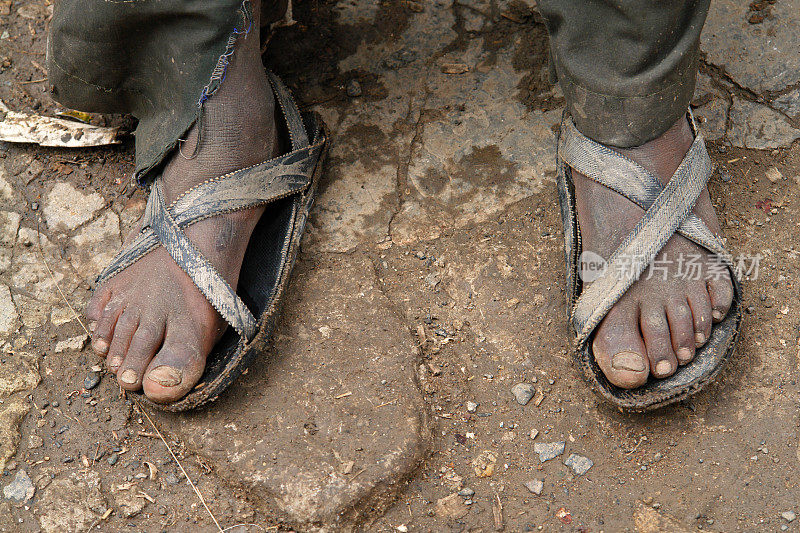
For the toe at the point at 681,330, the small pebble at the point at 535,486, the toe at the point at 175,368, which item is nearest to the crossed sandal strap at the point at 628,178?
the toe at the point at 681,330

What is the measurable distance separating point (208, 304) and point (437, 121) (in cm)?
78

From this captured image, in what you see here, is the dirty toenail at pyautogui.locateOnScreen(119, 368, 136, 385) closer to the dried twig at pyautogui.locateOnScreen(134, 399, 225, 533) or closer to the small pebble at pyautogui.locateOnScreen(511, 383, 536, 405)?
the dried twig at pyautogui.locateOnScreen(134, 399, 225, 533)

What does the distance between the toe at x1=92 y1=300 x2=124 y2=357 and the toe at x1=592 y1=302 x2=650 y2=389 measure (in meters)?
0.96

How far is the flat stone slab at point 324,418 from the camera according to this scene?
1338mm

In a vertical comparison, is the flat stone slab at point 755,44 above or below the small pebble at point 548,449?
above

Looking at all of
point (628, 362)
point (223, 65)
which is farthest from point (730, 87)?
point (223, 65)

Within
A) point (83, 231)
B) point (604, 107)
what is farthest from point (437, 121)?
point (83, 231)

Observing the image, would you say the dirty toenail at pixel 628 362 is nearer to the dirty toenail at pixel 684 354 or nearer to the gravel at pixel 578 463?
the dirty toenail at pixel 684 354

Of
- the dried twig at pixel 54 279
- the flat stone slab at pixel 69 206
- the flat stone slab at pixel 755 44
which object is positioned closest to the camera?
the dried twig at pixel 54 279

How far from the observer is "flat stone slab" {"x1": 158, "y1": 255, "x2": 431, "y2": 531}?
134 centimetres

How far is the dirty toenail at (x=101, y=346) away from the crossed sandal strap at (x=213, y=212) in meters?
0.14

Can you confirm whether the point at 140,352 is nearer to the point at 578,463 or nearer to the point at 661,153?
the point at 578,463

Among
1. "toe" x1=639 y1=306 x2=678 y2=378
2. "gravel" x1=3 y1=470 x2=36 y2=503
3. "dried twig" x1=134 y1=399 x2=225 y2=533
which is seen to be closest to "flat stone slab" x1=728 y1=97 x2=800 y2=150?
"toe" x1=639 y1=306 x2=678 y2=378

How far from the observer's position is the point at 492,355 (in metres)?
1.53
